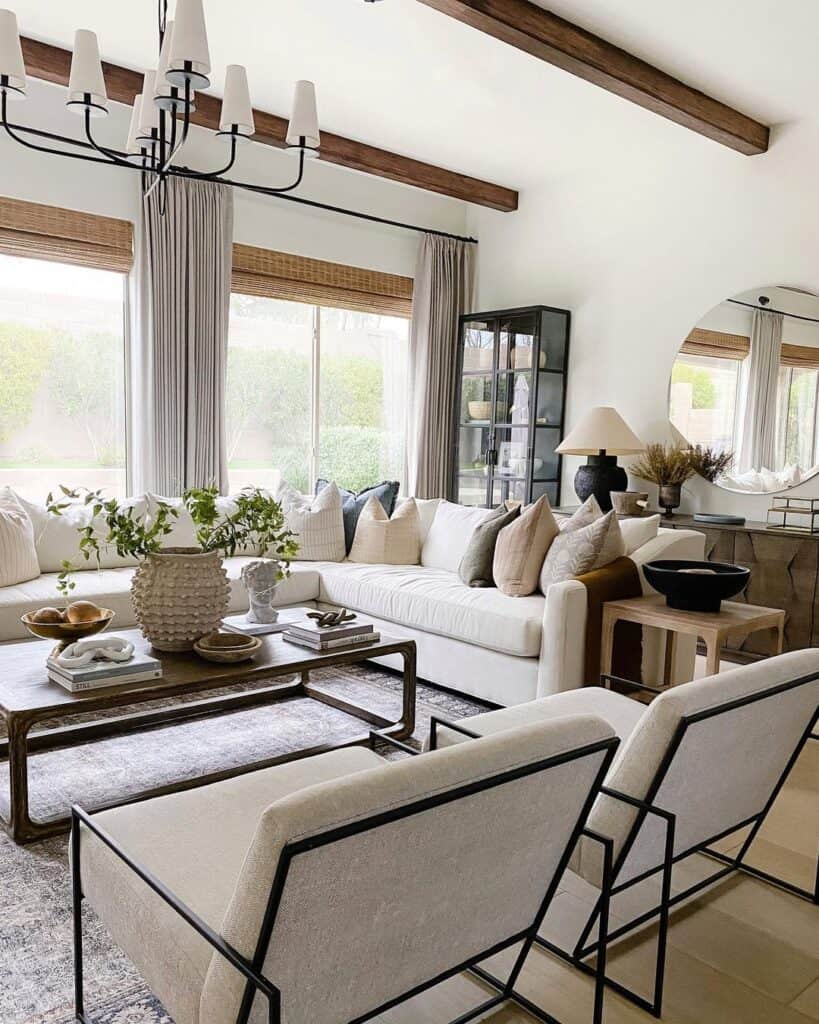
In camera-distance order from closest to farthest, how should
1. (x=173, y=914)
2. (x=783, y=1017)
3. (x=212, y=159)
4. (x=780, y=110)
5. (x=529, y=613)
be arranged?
1. (x=173, y=914)
2. (x=783, y=1017)
3. (x=529, y=613)
4. (x=780, y=110)
5. (x=212, y=159)

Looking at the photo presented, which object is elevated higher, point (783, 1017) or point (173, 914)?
point (173, 914)

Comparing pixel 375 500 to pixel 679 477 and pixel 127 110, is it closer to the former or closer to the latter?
pixel 679 477

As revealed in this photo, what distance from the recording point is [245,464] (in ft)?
18.8

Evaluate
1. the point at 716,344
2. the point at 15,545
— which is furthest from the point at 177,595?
the point at 716,344

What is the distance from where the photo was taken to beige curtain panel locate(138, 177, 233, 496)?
196 inches

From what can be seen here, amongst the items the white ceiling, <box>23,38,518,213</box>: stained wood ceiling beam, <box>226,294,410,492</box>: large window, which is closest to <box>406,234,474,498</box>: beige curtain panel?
<box>226,294,410,492</box>: large window

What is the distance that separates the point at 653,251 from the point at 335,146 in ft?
6.81

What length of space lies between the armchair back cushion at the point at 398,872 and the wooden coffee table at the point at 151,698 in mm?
1339

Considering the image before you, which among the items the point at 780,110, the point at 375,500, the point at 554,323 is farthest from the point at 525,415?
the point at 780,110

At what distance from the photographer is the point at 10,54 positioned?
2723mm

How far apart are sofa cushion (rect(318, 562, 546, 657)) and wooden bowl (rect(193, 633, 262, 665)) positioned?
1066 mm

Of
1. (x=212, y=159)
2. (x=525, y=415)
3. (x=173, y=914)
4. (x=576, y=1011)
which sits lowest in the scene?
(x=576, y=1011)

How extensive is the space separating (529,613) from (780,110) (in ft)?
10.3

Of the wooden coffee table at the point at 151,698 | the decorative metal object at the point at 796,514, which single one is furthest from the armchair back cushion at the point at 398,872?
the decorative metal object at the point at 796,514
